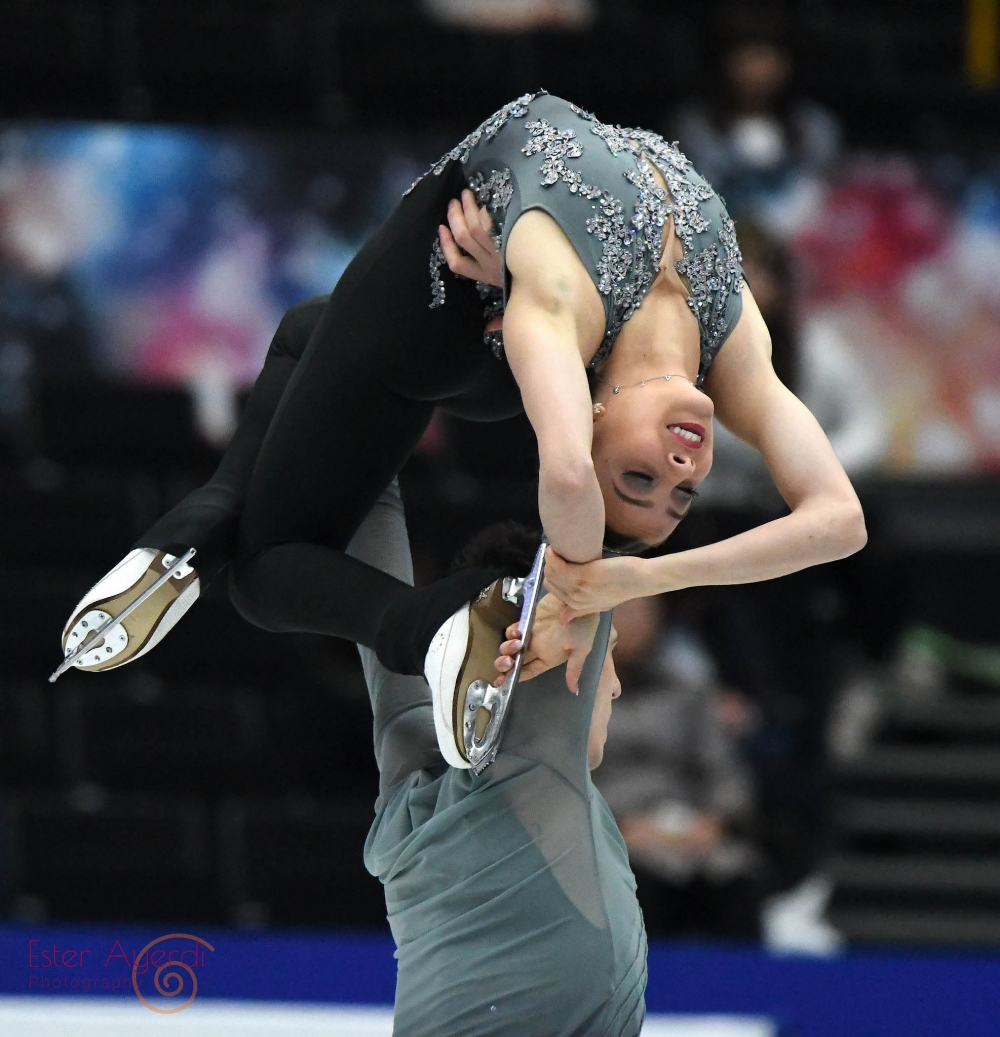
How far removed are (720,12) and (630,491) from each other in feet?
12.7

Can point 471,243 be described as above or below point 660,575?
above

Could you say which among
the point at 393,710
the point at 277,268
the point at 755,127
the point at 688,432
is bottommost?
the point at 393,710

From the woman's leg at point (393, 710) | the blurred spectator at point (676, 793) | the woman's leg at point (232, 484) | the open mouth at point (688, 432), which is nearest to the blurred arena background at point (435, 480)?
the blurred spectator at point (676, 793)

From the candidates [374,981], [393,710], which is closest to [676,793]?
[374,981]

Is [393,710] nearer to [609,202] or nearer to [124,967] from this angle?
[609,202]

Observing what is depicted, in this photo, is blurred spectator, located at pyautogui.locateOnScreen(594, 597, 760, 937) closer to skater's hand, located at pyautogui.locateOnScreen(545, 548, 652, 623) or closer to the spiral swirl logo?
the spiral swirl logo

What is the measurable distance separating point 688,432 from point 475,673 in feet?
1.61

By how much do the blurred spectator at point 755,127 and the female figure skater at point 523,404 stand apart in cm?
299

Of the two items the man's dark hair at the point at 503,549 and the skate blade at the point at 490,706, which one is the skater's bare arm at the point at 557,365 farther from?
the man's dark hair at the point at 503,549

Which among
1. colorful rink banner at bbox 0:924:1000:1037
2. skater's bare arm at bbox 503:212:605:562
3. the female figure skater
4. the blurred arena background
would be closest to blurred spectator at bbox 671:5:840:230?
the blurred arena background

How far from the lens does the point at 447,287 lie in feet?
9.59

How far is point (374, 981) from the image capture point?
13.0 feet

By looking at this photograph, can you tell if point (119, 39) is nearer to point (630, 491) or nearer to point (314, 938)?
point (314, 938)

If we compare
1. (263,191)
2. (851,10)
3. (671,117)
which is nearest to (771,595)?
(671,117)
